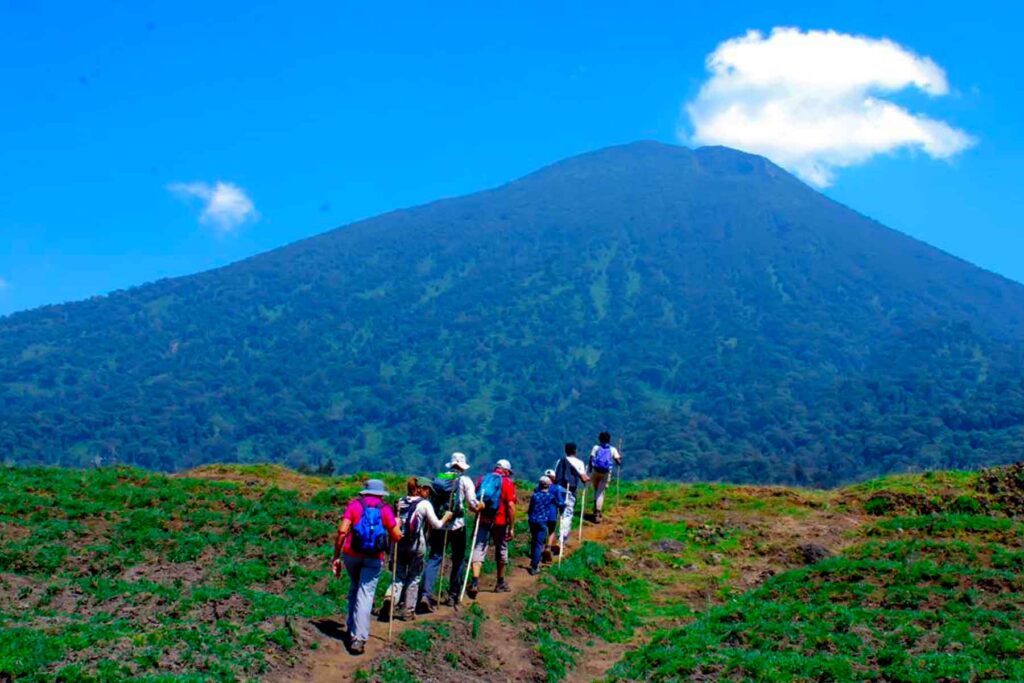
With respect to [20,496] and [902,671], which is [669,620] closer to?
[902,671]

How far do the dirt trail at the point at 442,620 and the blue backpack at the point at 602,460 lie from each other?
540 cm

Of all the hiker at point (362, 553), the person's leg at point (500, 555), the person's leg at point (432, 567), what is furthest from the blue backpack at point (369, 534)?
the person's leg at point (500, 555)

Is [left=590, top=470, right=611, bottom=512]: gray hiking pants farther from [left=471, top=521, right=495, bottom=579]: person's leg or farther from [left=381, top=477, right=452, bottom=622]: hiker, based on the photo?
[left=381, top=477, right=452, bottom=622]: hiker

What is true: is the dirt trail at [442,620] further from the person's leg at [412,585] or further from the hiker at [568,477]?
the hiker at [568,477]

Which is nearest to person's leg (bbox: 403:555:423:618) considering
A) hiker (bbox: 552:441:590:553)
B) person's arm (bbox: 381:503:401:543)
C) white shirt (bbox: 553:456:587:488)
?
person's arm (bbox: 381:503:401:543)

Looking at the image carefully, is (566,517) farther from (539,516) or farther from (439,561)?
(439,561)

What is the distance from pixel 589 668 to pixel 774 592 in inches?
183

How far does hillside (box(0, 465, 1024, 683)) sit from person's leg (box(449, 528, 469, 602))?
1.89 ft

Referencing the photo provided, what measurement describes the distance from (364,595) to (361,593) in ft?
0.18

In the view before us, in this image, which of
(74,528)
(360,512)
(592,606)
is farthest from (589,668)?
(74,528)

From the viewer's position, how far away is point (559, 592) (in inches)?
693

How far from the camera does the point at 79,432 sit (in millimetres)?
197125

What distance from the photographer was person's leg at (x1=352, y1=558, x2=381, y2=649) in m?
13.3

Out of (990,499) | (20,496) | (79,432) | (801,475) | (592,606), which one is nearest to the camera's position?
(592,606)
